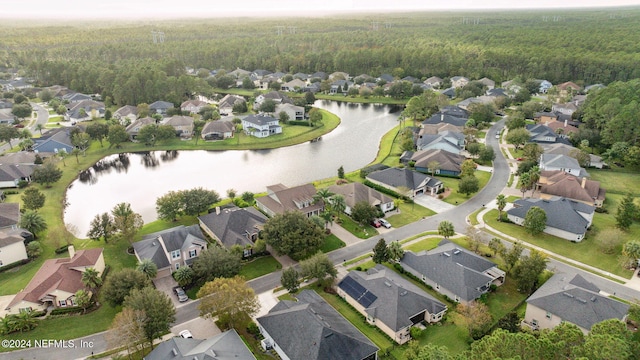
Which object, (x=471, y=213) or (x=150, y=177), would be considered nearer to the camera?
(x=471, y=213)

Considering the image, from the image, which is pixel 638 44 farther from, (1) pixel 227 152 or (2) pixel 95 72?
(2) pixel 95 72

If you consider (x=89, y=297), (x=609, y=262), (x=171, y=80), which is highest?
(x=171, y=80)

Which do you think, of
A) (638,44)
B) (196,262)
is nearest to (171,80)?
(196,262)

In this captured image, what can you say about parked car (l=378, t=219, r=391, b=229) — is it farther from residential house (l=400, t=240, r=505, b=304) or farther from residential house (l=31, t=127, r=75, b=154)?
residential house (l=31, t=127, r=75, b=154)

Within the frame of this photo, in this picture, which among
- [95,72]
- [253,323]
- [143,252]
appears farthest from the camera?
[95,72]

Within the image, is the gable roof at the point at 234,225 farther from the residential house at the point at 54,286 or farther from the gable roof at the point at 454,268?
the gable roof at the point at 454,268

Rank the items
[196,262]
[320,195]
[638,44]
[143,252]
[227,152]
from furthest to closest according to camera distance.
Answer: [638,44], [227,152], [320,195], [143,252], [196,262]

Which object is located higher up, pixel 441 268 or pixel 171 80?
pixel 171 80

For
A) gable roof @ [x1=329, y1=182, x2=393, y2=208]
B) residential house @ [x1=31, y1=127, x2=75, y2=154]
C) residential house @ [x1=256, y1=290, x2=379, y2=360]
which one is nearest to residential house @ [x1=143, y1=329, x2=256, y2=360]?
residential house @ [x1=256, y1=290, x2=379, y2=360]
